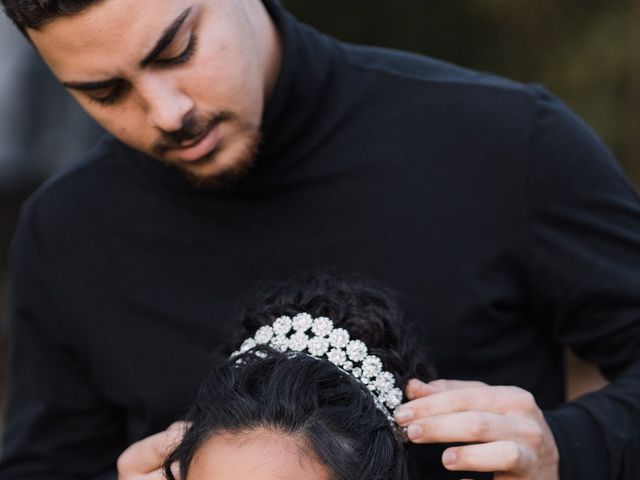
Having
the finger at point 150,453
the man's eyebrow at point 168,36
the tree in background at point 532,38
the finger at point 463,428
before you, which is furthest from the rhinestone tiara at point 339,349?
the tree in background at point 532,38

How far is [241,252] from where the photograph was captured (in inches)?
99.7

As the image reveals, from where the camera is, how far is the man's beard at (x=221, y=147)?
229cm

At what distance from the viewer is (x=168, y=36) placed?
2.18 m

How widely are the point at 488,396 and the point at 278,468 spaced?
401 mm

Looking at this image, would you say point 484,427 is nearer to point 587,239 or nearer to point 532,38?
point 587,239

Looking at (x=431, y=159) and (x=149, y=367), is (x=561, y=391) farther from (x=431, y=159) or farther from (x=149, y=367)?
(x=149, y=367)

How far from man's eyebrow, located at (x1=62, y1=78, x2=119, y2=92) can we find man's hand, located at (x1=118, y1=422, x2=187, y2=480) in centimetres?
70

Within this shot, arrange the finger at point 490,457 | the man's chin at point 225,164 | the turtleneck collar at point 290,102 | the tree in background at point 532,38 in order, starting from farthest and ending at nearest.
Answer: the tree in background at point 532,38, the turtleneck collar at point 290,102, the man's chin at point 225,164, the finger at point 490,457

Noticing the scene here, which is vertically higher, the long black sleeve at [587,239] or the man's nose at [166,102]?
the man's nose at [166,102]

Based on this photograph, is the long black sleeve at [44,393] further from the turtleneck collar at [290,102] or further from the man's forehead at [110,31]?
the man's forehead at [110,31]

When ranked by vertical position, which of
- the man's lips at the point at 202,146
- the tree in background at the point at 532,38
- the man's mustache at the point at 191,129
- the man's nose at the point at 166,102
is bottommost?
the tree in background at the point at 532,38

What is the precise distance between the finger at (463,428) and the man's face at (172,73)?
0.70 m

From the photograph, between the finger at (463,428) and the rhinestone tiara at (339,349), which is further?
the rhinestone tiara at (339,349)

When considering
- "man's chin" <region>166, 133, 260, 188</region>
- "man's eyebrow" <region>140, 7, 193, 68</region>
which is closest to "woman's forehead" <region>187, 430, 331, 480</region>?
"man's chin" <region>166, 133, 260, 188</region>
